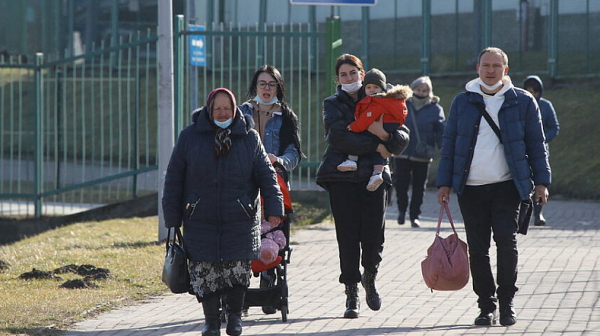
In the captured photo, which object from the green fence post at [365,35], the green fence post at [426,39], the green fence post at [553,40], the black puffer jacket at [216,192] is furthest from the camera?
the green fence post at [365,35]

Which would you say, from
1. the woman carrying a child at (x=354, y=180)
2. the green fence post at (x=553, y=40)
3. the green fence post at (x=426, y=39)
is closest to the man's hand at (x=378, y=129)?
the woman carrying a child at (x=354, y=180)

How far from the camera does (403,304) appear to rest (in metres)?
7.58

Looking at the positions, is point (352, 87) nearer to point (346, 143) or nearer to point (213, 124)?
point (346, 143)

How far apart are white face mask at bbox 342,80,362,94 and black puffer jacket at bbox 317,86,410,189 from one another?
0.04 meters

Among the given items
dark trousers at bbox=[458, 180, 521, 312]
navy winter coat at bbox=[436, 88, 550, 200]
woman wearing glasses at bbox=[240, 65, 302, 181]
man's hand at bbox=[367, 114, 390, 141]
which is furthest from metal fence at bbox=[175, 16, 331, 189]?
dark trousers at bbox=[458, 180, 521, 312]

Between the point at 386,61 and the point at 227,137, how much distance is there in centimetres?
1941

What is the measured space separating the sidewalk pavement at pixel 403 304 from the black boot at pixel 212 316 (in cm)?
37

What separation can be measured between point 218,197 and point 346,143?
1150 millimetres

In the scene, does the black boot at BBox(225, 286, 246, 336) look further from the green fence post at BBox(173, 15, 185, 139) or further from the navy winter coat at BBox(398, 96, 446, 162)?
the navy winter coat at BBox(398, 96, 446, 162)

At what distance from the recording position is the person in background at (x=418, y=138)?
40.4ft

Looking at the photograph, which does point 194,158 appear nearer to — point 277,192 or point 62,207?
point 277,192

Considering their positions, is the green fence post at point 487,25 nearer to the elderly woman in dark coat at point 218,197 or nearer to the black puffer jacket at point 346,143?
the black puffer jacket at point 346,143

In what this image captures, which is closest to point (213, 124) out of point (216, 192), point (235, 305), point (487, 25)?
point (216, 192)

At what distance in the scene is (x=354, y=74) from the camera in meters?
7.02
